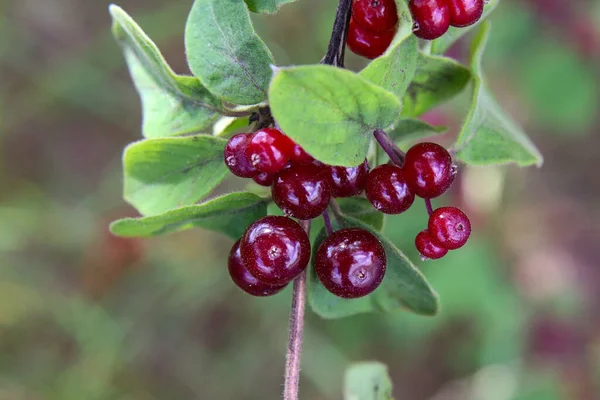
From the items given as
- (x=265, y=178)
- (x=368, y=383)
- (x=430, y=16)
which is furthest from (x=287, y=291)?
(x=430, y=16)

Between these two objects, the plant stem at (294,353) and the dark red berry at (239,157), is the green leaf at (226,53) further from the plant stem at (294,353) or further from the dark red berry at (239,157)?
the plant stem at (294,353)

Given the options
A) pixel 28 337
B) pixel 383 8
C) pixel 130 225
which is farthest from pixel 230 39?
pixel 28 337

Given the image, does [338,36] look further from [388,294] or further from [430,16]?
[388,294]

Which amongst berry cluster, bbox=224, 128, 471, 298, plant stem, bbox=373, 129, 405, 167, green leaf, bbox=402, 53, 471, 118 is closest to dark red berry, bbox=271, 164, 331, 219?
berry cluster, bbox=224, 128, 471, 298

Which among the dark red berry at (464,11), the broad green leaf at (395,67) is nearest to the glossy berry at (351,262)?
the broad green leaf at (395,67)

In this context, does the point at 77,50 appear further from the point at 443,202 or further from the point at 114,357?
the point at 443,202

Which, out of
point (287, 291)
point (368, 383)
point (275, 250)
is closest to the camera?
point (275, 250)
